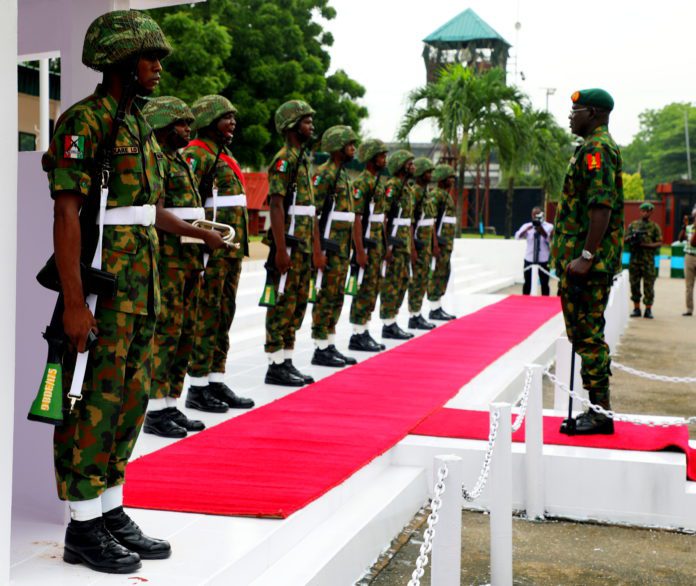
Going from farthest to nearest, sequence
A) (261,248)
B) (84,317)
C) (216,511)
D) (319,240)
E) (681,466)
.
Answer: (261,248) < (319,240) < (681,466) < (216,511) < (84,317)

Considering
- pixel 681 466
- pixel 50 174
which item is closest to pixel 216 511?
pixel 50 174

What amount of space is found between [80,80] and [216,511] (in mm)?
1846

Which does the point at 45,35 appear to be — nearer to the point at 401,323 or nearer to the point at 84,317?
the point at 84,317

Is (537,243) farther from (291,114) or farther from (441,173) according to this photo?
(291,114)

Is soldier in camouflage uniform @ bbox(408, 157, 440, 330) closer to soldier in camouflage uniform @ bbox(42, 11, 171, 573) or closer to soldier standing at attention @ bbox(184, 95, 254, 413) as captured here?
soldier standing at attention @ bbox(184, 95, 254, 413)

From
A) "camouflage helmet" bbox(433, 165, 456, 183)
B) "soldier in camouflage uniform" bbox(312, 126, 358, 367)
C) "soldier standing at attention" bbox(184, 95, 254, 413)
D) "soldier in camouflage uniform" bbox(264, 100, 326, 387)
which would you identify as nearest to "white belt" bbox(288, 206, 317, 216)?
"soldier in camouflage uniform" bbox(264, 100, 326, 387)

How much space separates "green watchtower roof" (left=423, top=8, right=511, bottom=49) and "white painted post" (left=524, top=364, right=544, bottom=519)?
153 ft

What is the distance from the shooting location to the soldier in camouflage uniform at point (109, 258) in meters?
3.39

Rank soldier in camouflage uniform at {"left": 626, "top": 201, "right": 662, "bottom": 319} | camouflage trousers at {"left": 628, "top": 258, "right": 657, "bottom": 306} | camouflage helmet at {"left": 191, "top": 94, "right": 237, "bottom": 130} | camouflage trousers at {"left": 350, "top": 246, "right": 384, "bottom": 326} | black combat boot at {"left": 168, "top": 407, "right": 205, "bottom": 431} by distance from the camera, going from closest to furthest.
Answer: black combat boot at {"left": 168, "top": 407, "right": 205, "bottom": 431}, camouflage helmet at {"left": 191, "top": 94, "right": 237, "bottom": 130}, camouflage trousers at {"left": 350, "top": 246, "right": 384, "bottom": 326}, soldier in camouflage uniform at {"left": 626, "top": 201, "right": 662, "bottom": 319}, camouflage trousers at {"left": 628, "top": 258, "right": 657, "bottom": 306}

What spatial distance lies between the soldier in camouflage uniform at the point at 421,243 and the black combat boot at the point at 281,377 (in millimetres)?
4190

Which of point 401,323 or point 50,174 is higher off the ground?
point 50,174

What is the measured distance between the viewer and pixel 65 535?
3676mm

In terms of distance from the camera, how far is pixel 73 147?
11.0ft

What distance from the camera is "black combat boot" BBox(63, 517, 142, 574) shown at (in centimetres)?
349
